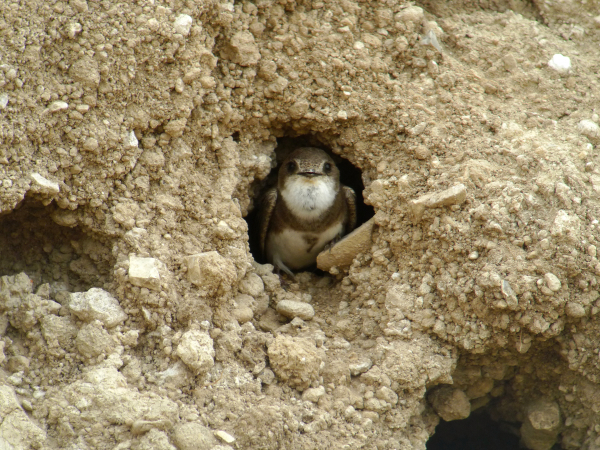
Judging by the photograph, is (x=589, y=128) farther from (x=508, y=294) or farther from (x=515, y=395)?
(x=515, y=395)

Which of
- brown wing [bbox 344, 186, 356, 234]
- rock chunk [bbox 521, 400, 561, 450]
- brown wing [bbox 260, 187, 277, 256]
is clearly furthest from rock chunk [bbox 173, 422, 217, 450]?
brown wing [bbox 344, 186, 356, 234]

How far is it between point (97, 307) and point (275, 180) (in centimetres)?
255

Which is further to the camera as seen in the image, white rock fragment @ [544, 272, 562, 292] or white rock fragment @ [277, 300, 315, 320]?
white rock fragment @ [277, 300, 315, 320]

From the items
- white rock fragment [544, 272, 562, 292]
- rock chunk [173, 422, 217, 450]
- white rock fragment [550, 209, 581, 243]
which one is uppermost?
white rock fragment [550, 209, 581, 243]

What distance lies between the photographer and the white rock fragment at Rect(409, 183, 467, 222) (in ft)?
11.2

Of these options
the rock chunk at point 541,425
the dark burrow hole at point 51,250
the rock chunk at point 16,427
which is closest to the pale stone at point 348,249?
the rock chunk at point 541,425

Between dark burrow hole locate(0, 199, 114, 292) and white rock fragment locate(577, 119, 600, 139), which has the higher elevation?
white rock fragment locate(577, 119, 600, 139)

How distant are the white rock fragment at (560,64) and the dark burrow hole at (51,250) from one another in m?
2.96

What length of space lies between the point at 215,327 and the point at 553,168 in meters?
2.12

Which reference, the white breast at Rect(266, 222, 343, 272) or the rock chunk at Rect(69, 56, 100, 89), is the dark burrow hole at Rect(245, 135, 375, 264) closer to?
the white breast at Rect(266, 222, 343, 272)

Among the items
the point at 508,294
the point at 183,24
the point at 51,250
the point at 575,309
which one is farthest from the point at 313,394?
the point at 183,24

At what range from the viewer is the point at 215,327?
3.22 metres

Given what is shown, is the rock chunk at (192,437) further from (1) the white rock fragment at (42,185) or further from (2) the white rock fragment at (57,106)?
(2) the white rock fragment at (57,106)

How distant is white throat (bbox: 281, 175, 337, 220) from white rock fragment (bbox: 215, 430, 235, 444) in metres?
2.25
